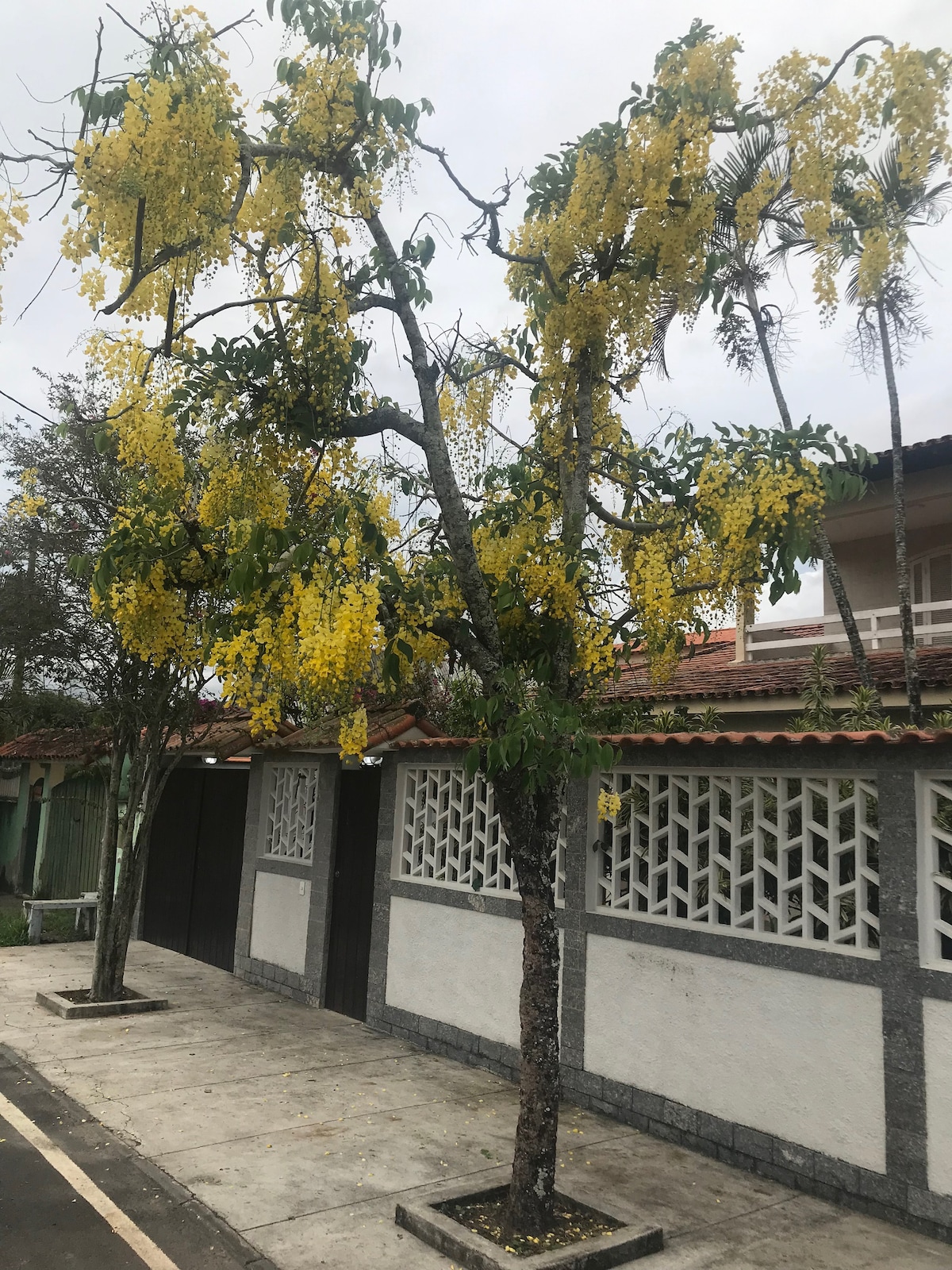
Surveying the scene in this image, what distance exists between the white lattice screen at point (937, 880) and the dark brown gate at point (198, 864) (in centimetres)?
883

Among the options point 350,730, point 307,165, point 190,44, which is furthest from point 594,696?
point 190,44

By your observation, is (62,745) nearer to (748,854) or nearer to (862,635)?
(862,635)

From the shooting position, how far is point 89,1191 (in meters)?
5.54

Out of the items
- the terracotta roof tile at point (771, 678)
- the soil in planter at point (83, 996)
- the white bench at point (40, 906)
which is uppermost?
the terracotta roof tile at point (771, 678)

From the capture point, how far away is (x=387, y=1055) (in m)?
8.69

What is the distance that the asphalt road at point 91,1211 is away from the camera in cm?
478

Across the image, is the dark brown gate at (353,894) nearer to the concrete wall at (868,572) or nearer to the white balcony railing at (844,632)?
the white balcony railing at (844,632)

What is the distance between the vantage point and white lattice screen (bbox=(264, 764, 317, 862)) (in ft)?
37.2

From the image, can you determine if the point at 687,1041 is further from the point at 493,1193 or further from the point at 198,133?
the point at 198,133

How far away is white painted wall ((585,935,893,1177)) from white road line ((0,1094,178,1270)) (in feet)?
11.1

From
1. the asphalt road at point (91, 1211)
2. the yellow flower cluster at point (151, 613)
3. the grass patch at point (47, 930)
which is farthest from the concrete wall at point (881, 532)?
the grass patch at point (47, 930)

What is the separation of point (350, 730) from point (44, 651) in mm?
9015

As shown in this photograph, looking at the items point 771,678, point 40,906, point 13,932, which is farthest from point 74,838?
point 771,678

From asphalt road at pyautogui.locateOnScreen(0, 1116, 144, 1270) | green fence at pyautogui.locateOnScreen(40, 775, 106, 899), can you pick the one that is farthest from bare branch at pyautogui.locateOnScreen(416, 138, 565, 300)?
green fence at pyautogui.locateOnScreen(40, 775, 106, 899)
